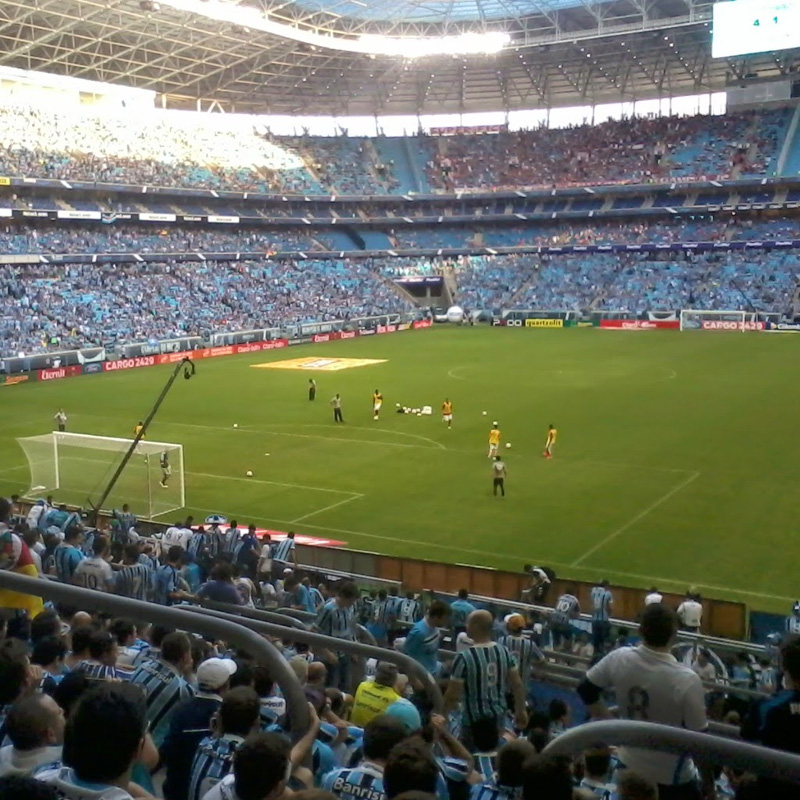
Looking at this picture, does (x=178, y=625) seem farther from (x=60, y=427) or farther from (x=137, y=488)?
(x=60, y=427)

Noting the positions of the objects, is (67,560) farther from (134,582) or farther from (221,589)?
(221,589)

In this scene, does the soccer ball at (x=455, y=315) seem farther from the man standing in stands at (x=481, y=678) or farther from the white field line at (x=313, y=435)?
the man standing in stands at (x=481, y=678)

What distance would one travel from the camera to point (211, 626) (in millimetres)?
4402

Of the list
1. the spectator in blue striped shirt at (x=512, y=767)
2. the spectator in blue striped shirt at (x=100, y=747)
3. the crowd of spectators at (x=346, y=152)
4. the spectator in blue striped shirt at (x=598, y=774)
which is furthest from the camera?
the crowd of spectators at (x=346, y=152)

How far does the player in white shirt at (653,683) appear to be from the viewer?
5172mm

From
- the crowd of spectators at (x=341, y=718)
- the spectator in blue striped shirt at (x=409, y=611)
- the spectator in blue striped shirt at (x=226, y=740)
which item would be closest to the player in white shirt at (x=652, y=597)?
the crowd of spectators at (x=341, y=718)

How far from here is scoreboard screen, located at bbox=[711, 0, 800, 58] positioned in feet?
213

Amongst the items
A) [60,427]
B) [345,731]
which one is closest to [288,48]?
[60,427]

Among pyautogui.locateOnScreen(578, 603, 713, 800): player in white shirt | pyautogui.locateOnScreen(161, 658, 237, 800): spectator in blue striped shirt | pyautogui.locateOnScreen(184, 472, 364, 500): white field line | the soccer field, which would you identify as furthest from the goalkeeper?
pyautogui.locateOnScreen(578, 603, 713, 800): player in white shirt

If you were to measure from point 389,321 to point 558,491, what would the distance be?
53368 millimetres

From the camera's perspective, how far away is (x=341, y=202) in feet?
298

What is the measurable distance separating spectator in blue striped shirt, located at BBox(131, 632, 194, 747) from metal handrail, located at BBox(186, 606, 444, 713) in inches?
11.0

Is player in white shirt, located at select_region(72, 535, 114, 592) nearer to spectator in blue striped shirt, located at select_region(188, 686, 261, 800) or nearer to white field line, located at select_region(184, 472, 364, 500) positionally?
spectator in blue striped shirt, located at select_region(188, 686, 261, 800)

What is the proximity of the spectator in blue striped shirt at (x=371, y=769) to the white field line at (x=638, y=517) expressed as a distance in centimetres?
1542
